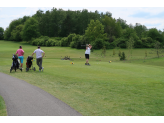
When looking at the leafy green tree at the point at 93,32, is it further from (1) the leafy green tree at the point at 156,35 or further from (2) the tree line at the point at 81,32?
(1) the leafy green tree at the point at 156,35

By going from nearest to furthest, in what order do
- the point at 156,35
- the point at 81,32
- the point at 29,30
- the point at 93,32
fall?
the point at 93,32
the point at 156,35
the point at 29,30
the point at 81,32

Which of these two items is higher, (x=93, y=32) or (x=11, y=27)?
(x=11, y=27)

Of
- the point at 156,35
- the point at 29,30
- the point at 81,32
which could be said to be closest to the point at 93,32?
the point at 156,35

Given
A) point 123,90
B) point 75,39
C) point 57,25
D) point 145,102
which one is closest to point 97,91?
point 123,90

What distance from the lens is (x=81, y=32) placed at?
382 ft

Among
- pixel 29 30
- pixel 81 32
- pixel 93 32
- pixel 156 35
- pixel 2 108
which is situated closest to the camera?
pixel 2 108

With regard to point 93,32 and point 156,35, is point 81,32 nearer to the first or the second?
point 93,32

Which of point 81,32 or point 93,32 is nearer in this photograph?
point 93,32

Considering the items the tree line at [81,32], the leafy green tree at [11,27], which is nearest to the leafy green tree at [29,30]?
the tree line at [81,32]

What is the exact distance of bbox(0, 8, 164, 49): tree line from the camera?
3103 inches

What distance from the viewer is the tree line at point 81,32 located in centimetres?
7881

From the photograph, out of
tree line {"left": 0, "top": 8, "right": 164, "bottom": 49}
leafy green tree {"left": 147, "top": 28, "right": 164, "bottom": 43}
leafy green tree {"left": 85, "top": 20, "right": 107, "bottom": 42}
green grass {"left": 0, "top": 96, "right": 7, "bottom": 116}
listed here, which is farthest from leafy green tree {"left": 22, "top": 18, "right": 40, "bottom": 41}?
green grass {"left": 0, "top": 96, "right": 7, "bottom": 116}
